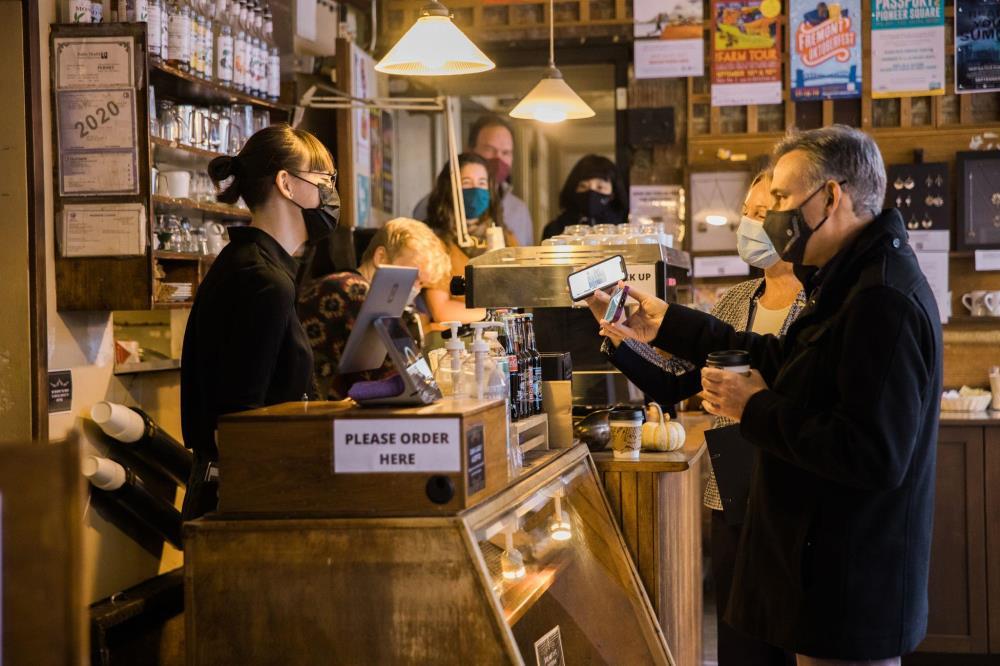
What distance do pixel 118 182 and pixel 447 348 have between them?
5.88ft

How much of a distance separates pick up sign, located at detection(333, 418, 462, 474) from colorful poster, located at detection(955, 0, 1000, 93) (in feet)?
17.2

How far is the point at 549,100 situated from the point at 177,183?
5.69 feet

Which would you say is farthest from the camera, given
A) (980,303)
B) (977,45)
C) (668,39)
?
(668,39)

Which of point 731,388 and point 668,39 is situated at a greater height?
point 668,39

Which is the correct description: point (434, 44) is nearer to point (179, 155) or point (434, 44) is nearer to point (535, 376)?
point (179, 155)

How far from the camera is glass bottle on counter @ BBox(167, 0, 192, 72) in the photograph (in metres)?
4.21

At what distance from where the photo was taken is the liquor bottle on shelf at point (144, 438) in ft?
12.9

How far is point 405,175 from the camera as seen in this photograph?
7539mm

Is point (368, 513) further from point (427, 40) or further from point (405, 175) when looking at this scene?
point (405, 175)

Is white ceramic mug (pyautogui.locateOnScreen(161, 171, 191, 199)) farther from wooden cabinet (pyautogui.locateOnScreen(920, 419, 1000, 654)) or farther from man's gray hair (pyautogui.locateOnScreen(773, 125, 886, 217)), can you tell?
wooden cabinet (pyautogui.locateOnScreen(920, 419, 1000, 654))

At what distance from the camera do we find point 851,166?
246 cm

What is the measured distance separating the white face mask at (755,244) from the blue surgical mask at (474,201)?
2.39m

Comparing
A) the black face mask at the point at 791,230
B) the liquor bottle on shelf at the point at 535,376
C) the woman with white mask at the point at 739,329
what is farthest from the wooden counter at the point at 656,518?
the black face mask at the point at 791,230

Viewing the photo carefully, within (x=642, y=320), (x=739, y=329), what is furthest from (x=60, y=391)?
(x=739, y=329)
